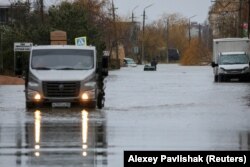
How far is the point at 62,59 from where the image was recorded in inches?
1107

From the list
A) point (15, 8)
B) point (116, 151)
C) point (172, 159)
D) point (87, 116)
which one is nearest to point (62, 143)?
point (116, 151)

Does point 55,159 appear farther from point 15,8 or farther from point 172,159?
point 15,8

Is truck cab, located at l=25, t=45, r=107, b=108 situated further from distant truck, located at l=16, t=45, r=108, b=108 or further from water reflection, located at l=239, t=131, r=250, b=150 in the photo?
water reflection, located at l=239, t=131, r=250, b=150

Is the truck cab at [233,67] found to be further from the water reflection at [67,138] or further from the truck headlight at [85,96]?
the water reflection at [67,138]

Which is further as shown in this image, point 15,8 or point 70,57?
point 15,8

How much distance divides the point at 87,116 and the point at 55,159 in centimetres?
1046

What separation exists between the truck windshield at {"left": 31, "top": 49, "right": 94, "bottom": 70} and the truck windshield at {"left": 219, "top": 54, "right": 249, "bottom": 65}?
27841 mm

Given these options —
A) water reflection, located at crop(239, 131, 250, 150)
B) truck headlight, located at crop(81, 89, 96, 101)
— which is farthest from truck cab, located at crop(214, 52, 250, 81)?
water reflection, located at crop(239, 131, 250, 150)

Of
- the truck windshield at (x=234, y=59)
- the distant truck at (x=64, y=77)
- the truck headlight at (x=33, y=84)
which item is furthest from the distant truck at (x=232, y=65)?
the truck headlight at (x=33, y=84)

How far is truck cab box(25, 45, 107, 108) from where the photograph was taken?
27.0 meters

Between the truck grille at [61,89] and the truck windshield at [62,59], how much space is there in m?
0.97

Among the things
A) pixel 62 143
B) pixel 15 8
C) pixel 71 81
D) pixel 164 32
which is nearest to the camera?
pixel 62 143

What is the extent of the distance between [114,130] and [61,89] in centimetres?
723

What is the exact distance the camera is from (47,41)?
214 ft
